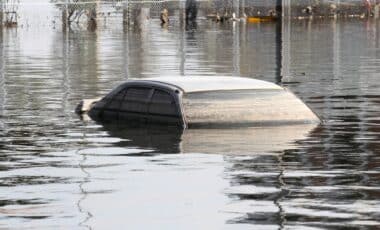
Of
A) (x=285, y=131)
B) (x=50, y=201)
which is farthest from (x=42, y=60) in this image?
(x=50, y=201)

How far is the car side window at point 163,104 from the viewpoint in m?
29.7

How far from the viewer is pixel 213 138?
90.2ft

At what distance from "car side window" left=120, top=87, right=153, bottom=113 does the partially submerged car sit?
1.1 inches

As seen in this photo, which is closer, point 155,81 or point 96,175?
point 96,175

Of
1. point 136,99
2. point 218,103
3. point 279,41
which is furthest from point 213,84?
point 279,41

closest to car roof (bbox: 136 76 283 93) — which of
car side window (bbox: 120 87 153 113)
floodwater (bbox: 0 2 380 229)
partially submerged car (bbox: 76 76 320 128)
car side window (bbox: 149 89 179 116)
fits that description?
partially submerged car (bbox: 76 76 320 128)

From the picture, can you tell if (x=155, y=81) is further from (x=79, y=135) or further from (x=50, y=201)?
(x=50, y=201)

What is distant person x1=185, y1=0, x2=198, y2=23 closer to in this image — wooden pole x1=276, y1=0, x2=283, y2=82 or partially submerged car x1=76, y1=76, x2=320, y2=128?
wooden pole x1=276, y1=0, x2=283, y2=82

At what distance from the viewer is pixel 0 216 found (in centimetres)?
1728

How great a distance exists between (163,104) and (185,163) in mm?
7048

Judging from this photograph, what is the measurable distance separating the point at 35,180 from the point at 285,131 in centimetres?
880

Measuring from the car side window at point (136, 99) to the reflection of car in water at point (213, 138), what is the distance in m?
0.61

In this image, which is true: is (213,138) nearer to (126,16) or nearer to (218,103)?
(218,103)

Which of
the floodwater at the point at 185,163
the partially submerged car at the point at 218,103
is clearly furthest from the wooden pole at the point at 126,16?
the partially submerged car at the point at 218,103
